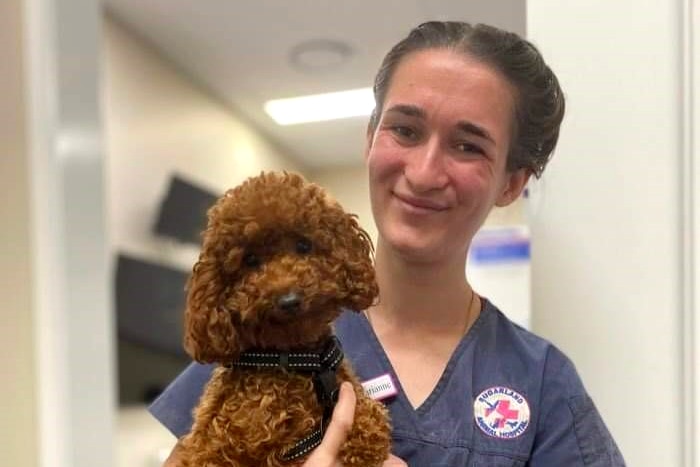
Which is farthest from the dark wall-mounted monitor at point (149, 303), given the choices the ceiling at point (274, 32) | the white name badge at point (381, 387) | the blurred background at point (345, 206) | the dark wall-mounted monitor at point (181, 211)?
the white name badge at point (381, 387)

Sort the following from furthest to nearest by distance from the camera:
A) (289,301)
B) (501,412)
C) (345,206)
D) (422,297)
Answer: (422,297), (501,412), (345,206), (289,301)

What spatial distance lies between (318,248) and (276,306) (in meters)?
0.08

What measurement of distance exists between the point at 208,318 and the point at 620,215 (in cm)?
67

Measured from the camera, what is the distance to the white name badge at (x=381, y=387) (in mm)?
873

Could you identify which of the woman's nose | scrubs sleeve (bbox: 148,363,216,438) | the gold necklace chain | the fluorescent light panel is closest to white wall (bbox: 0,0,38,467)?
scrubs sleeve (bbox: 148,363,216,438)

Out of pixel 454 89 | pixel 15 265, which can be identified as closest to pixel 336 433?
pixel 454 89

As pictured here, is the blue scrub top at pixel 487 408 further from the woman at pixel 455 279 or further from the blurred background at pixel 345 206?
the blurred background at pixel 345 206

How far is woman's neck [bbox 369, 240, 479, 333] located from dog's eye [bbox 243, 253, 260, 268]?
0.33 metres

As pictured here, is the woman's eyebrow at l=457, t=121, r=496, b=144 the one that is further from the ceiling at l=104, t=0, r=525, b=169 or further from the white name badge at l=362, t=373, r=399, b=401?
the ceiling at l=104, t=0, r=525, b=169

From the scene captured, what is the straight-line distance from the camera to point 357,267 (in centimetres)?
69

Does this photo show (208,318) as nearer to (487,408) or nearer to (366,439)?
(366,439)

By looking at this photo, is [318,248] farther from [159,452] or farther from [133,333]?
[159,452]

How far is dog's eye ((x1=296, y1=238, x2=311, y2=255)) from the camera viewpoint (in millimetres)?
671

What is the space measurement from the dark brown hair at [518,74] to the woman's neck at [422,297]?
0.56ft
